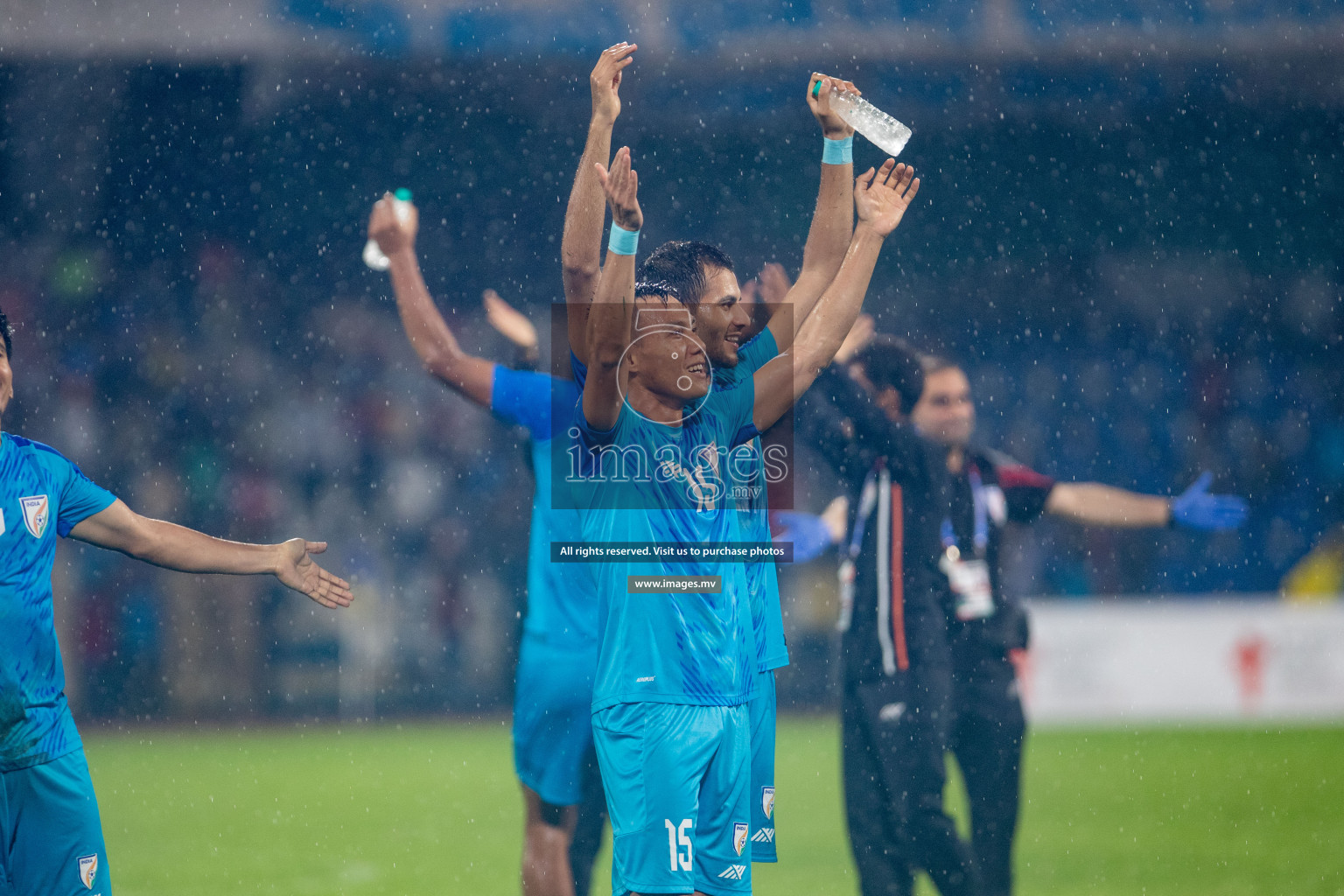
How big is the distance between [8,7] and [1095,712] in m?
11.4

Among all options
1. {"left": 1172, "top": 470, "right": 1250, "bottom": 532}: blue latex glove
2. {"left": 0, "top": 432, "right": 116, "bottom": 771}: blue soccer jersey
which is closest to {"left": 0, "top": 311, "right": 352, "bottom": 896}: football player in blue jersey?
{"left": 0, "top": 432, "right": 116, "bottom": 771}: blue soccer jersey

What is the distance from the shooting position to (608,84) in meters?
3.28

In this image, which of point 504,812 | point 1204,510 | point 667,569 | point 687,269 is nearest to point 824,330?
point 687,269

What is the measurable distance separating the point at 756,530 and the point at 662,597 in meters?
0.34

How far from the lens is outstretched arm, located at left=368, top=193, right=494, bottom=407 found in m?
4.06

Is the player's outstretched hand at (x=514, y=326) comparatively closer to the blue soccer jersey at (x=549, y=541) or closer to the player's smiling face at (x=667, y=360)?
the blue soccer jersey at (x=549, y=541)

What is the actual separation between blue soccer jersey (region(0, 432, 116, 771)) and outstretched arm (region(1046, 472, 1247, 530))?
3.57 metres

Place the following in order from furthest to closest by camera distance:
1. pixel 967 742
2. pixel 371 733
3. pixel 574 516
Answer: pixel 371 733, pixel 967 742, pixel 574 516

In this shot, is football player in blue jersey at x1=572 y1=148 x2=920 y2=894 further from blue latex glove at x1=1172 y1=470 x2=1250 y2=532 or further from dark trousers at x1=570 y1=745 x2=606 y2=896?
blue latex glove at x1=1172 y1=470 x2=1250 y2=532

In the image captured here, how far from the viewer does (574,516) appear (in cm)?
409

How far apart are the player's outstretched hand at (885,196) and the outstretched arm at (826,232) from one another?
0.11 meters

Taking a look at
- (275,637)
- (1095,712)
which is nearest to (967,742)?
(1095,712)

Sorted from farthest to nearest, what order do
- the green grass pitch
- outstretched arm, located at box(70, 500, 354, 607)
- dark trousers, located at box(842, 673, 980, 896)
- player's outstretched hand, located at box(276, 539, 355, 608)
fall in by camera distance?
the green grass pitch
dark trousers, located at box(842, 673, 980, 896)
player's outstretched hand, located at box(276, 539, 355, 608)
outstretched arm, located at box(70, 500, 354, 607)

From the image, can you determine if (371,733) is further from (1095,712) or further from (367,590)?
(1095,712)
